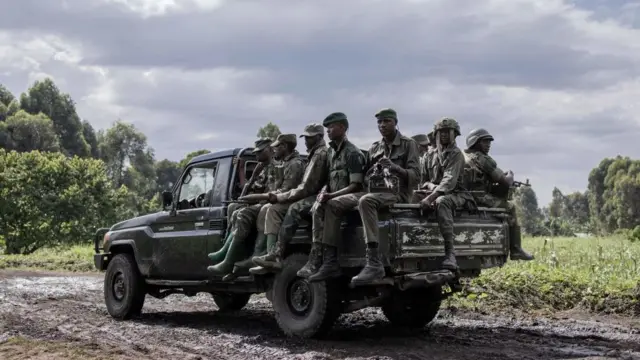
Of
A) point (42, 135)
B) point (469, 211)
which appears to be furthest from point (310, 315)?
point (42, 135)

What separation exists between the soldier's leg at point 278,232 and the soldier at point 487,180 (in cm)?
201

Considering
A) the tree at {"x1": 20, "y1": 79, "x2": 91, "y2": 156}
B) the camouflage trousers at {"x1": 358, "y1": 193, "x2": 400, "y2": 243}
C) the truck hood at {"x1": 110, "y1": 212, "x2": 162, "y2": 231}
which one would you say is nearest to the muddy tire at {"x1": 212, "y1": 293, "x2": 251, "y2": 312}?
the truck hood at {"x1": 110, "y1": 212, "x2": 162, "y2": 231}

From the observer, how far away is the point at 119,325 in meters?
10.5

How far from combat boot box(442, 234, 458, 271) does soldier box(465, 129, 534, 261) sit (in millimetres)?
1165

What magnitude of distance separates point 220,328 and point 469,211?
141 inches

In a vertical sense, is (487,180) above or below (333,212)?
above

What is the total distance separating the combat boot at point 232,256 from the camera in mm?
9273

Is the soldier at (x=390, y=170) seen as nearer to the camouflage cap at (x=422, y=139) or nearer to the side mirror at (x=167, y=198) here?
the camouflage cap at (x=422, y=139)

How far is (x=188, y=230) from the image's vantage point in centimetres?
1047

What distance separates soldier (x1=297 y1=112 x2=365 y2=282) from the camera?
8242mm

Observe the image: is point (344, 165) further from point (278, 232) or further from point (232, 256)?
point (232, 256)

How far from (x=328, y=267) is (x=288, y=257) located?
789mm

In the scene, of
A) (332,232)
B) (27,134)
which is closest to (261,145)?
(332,232)

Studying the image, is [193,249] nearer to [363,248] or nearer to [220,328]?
[220,328]
